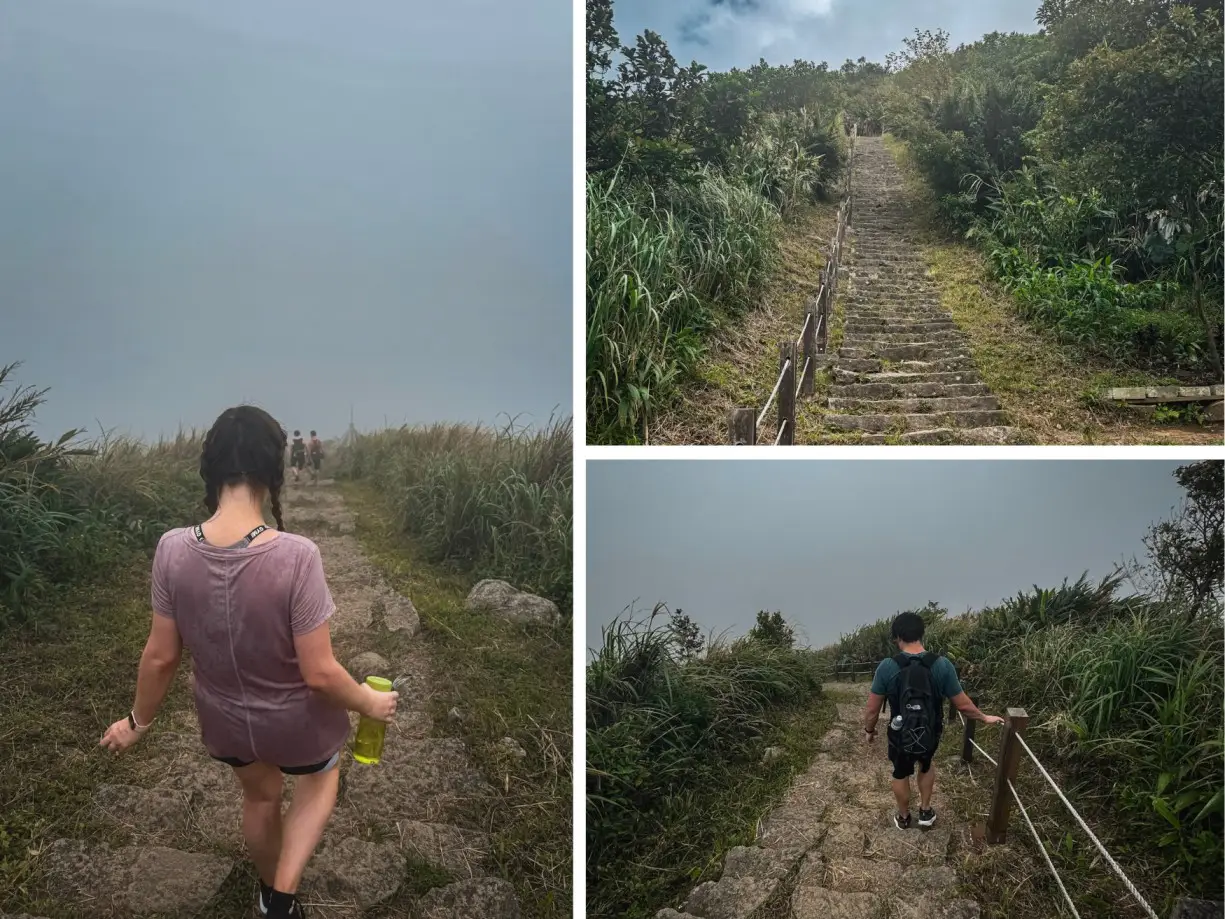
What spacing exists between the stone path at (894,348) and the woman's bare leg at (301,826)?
78.6 inches

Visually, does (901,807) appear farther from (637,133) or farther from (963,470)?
(637,133)

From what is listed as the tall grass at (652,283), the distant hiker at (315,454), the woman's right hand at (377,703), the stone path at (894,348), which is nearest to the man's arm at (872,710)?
the stone path at (894,348)

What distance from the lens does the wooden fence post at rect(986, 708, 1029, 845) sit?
223 centimetres

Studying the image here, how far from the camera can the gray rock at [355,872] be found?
2.15m

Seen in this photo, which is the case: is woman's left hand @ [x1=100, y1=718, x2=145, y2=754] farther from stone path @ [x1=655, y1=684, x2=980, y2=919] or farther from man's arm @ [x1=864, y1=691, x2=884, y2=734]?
man's arm @ [x1=864, y1=691, x2=884, y2=734]

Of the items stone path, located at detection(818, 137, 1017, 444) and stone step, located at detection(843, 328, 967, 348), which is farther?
stone step, located at detection(843, 328, 967, 348)

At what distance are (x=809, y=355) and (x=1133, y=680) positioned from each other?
1.52m

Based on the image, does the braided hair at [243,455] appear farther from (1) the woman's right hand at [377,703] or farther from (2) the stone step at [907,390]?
(2) the stone step at [907,390]

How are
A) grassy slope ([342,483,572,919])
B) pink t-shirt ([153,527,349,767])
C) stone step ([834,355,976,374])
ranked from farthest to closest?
stone step ([834,355,976,374])
grassy slope ([342,483,572,919])
pink t-shirt ([153,527,349,767])

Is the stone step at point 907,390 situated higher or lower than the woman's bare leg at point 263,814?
higher

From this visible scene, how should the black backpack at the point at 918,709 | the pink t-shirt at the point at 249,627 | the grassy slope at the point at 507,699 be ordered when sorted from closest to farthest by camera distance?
1. the pink t-shirt at the point at 249,627
2. the black backpack at the point at 918,709
3. the grassy slope at the point at 507,699

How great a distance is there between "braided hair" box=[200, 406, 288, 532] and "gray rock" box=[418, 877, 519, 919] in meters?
1.32

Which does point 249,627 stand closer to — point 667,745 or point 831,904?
point 667,745

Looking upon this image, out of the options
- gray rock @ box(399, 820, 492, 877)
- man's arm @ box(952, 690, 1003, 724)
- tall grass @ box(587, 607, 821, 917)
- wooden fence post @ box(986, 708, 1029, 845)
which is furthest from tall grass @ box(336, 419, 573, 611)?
wooden fence post @ box(986, 708, 1029, 845)
